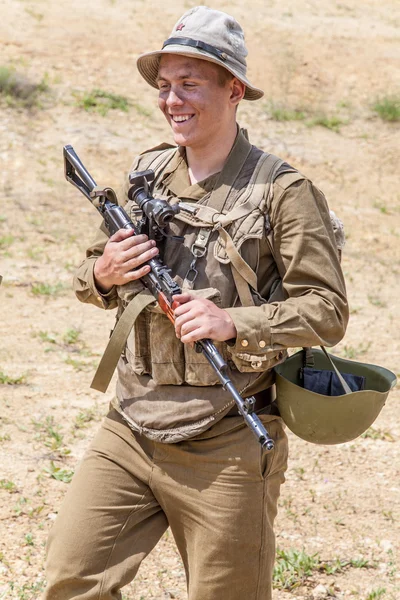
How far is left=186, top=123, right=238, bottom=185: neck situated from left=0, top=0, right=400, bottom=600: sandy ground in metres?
2.06

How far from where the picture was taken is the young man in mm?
2760

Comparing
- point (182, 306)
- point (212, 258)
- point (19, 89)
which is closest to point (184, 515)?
point (182, 306)

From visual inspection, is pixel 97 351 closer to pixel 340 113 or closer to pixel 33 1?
pixel 340 113

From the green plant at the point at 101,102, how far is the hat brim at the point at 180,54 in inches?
342

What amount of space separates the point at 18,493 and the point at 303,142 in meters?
8.14

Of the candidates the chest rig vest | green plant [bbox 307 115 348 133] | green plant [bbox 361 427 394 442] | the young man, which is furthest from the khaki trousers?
green plant [bbox 307 115 348 133]

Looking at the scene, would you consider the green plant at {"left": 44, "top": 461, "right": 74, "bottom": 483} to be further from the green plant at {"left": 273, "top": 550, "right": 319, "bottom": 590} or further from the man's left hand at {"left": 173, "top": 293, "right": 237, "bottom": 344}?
the man's left hand at {"left": 173, "top": 293, "right": 237, "bottom": 344}

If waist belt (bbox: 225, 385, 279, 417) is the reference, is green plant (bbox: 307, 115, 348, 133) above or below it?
below

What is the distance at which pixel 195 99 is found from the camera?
9.22 ft

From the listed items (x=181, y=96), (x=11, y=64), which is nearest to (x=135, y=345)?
(x=181, y=96)

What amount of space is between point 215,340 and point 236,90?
33.7 inches

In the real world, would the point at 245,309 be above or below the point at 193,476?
above

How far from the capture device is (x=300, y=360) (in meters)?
3.09

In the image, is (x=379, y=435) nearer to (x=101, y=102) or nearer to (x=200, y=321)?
(x=200, y=321)
